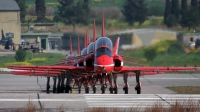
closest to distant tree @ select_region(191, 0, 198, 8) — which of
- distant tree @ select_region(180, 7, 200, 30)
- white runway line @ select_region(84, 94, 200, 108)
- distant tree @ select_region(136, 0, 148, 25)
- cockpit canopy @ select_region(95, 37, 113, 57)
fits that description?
distant tree @ select_region(180, 7, 200, 30)

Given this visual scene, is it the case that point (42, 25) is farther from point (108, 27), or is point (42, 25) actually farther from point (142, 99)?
point (142, 99)

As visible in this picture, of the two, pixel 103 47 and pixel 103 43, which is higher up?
pixel 103 43

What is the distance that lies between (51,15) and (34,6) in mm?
1728

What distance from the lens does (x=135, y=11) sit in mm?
45531

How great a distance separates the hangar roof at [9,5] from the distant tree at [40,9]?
251cm

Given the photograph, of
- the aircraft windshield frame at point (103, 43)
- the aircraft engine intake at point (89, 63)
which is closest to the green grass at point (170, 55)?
the aircraft engine intake at point (89, 63)

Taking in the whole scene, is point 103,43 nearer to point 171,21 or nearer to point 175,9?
point 171,21

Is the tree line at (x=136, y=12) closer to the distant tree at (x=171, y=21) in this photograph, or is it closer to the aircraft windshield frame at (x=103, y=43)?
the distant tree at (x=171, y=21)

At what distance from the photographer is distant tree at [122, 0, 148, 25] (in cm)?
4309

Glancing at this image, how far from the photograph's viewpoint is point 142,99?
18453 millimetres

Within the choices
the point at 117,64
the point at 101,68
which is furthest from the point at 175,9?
the point at 101,68

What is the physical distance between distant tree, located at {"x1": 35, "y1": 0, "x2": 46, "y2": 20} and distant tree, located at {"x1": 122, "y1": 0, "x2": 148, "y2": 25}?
9206 millimetres

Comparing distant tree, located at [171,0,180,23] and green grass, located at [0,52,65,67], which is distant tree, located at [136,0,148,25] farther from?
green grass, located at [0,52,65,67]

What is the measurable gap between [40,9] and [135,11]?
1174cm
